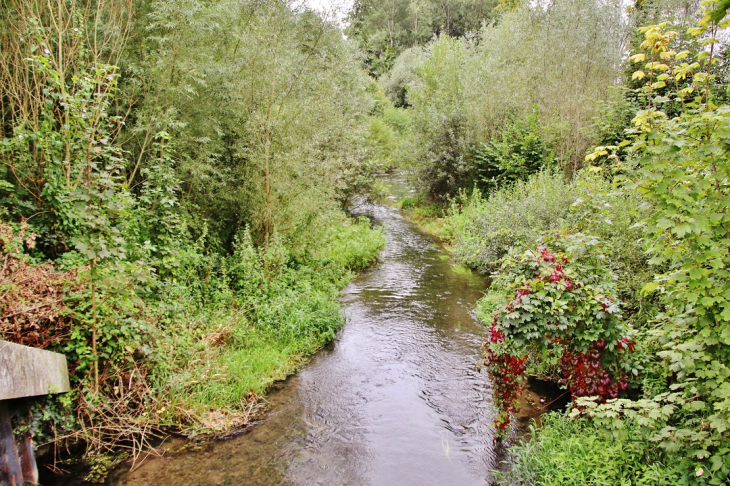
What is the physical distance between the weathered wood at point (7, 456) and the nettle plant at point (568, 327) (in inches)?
197

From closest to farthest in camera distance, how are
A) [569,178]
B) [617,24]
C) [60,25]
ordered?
1. [60,25]
2. [569,178]
3. [617,24]

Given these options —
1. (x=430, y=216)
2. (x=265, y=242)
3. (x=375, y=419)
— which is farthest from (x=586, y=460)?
(x=430, y=216)

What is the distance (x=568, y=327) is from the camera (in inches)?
180

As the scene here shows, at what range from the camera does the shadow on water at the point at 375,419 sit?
472 cm

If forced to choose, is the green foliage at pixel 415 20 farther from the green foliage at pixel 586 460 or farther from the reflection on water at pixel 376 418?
the green foliage at pixel 586 460

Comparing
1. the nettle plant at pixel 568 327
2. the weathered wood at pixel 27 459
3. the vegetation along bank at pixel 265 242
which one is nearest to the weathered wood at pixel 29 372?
the vegetation along bank at pixel 265 242

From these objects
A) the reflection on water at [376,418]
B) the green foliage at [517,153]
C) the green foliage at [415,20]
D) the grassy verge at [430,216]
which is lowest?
the reflection on water at [376,418]

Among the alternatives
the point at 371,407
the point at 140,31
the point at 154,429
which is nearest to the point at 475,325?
the point at 371,407

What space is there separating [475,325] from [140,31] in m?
8.59

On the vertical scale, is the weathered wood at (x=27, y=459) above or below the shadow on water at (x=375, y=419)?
above

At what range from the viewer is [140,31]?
292 inches

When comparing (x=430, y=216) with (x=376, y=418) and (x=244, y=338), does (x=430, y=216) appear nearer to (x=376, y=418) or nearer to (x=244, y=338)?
(x=244, y=338)

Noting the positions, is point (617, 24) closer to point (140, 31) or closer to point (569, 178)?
point (569, 178)

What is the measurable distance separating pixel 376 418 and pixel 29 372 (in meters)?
4.11
